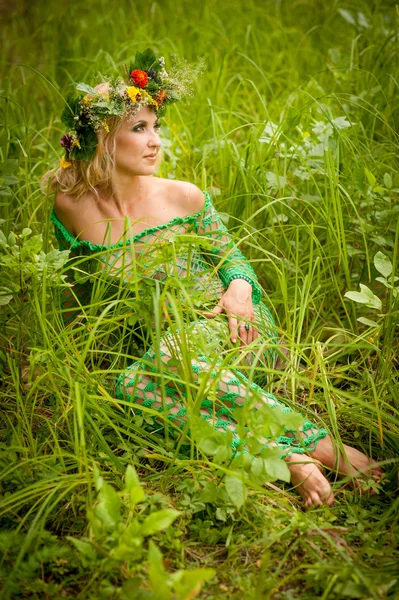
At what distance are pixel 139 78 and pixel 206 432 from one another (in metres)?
1.15

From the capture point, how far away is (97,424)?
5.56ft

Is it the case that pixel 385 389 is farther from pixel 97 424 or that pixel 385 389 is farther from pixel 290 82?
pixel 290 82

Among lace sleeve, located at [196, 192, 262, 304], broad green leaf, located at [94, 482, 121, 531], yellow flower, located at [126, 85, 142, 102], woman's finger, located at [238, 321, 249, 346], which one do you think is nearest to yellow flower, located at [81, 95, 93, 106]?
yellow flower, located at [126, 85, 142, 102]

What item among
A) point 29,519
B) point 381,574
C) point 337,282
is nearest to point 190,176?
point 337,282

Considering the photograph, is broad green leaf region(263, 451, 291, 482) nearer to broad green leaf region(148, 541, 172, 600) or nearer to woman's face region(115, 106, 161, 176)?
broad green leaf region(148, 541, 172, 600)

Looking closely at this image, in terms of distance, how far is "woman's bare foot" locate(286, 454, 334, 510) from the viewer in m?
1.62

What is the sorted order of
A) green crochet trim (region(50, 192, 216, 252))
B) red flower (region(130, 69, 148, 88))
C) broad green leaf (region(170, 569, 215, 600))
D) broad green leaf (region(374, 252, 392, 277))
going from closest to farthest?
broad green leaf (region(170, 569, 215, 600))
broad green leaf (region(374, 252, 392, 277))
red flower (region(130, 69, 148, 88))
green crochet trim (region(50, 192, 216, 252))

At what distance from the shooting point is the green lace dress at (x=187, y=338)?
5.16 feet

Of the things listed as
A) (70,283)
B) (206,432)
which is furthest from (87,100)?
(206,432)

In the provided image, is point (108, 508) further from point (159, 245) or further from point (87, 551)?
point (159, 245)

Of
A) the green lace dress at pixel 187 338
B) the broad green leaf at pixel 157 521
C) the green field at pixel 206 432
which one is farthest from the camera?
the green lace dress at pixel 187 338

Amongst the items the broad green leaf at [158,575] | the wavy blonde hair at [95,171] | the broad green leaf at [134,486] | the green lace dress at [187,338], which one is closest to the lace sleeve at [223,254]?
the green lace dress at [187,338]

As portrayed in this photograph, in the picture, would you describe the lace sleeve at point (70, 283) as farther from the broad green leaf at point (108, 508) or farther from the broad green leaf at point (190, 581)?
the broad green leaf at point (190, 581)

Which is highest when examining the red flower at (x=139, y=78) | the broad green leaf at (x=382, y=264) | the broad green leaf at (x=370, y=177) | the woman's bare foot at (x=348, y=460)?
the red flower at (x=139, y=78)
